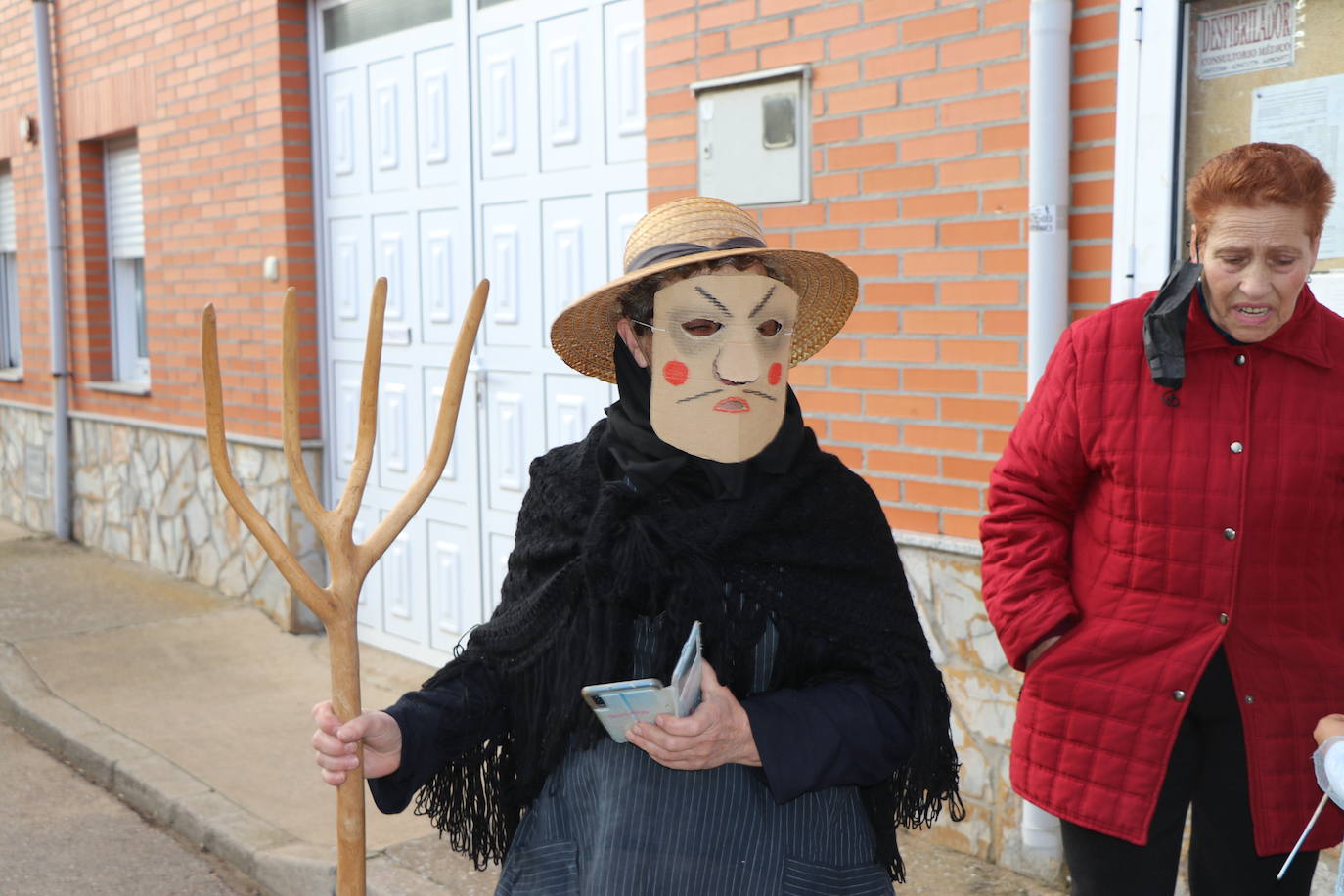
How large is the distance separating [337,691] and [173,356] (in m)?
7.30

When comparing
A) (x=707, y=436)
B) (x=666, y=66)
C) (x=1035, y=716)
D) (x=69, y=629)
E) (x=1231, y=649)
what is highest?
(x=666, y=66)

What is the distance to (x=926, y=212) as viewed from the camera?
4.11 metres

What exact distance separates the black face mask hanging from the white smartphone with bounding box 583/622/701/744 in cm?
114

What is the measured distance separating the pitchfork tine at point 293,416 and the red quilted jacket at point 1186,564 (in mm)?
1383

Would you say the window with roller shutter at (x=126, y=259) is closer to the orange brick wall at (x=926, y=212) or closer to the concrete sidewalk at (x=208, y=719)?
the concrete sidewalk at (x=208, y=719)

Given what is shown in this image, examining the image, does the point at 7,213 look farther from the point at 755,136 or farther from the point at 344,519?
the point at 344,519

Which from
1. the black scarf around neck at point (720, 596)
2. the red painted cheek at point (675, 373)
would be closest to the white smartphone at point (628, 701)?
the black scarf around neck at point (720, 596)

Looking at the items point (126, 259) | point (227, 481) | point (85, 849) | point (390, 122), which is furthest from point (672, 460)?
point (126, 259)

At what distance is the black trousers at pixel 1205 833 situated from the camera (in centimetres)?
258

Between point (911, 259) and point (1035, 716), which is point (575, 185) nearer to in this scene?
point (911, 259)

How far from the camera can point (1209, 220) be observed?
258 centimetres

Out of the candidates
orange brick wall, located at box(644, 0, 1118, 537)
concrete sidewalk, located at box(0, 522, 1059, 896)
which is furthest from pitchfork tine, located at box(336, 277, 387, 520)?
concrete sidewalk, located at box(0, 522, 1059, 896)

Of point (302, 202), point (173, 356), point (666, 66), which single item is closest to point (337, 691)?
point (666, 66)

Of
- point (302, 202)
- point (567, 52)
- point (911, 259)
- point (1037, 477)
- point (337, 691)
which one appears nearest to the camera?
point (337, 691)
